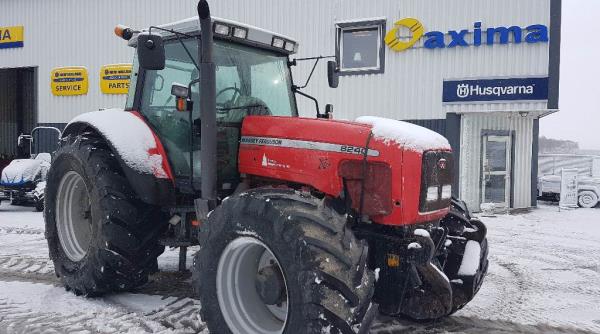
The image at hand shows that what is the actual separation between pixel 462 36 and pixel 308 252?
10.1 m

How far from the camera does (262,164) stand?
3.63 meters

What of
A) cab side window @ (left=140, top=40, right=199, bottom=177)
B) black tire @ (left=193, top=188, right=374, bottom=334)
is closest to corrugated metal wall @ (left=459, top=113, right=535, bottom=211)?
cab side window @ (left=140, top=40, right=199, bottom=177)

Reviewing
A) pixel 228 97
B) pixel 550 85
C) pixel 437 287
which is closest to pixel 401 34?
pixel 550 85

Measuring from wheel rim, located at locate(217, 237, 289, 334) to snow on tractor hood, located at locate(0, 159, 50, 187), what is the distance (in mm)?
9923

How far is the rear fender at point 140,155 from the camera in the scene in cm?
401

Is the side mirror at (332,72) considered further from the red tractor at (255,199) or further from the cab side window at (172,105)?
the cab side window at (172,105)

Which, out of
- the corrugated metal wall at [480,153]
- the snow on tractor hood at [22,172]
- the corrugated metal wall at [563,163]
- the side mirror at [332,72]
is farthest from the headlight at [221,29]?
the corrugated metal wall at [563,163]

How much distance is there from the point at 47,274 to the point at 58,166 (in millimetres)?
1308

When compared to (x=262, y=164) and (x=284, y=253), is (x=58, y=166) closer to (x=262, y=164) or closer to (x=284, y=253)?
(x=262, y=164)

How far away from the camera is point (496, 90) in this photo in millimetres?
11297

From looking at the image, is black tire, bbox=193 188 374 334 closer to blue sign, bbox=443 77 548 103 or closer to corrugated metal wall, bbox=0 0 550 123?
corrugated metal wall, bbox=0 0 550 123

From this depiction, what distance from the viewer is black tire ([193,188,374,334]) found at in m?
2.59

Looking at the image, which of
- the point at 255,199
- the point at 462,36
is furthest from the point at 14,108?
the point at 255,199

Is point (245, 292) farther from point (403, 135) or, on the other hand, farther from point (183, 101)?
point (183, 101)
